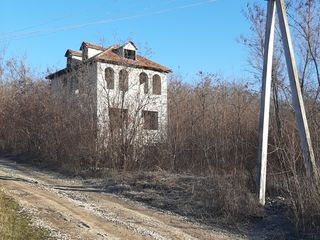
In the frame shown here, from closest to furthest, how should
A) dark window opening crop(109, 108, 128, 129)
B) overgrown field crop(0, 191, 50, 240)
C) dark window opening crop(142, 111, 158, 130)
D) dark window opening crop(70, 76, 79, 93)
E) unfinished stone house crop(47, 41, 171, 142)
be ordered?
1. overgrown field crop(0, 191, 50, 240)
2. dark window opening crop(109, 108, 128, 129)
3. unfinished stone house crop(47, 41, 171, 142)
4. dark window opening crop(142, 111, 158, 130)
5. dark window opening crop(70, 76, 79, 93)

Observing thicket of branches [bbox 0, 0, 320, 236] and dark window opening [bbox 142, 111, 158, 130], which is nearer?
thicket of branches [bbox 0, 0, 320, 236]

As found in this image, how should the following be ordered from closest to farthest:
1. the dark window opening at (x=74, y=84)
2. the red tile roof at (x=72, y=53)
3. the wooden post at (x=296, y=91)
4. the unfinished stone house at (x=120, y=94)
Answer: the wooden post at (x=296, y=91) → the unfinished stone house at (x=120, y=94) → the dark window opening at (x=74, y=84) → the red tile roof at (x=72, y=53)

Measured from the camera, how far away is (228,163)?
17.2 m

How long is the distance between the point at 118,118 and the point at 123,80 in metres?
1.68

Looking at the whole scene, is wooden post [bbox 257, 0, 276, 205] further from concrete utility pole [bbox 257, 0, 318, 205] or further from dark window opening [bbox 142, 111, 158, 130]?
dark window opening [bbox 142, 111, 158, 130]

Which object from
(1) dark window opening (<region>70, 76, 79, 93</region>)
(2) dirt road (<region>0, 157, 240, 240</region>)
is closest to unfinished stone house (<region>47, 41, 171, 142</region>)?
(1) dark window opening (<region>70, 76, 79, 93</region>)

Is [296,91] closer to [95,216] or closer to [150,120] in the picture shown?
[95,216]

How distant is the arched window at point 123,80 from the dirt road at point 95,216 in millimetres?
6938

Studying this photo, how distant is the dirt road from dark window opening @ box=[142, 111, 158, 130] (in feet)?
22.3

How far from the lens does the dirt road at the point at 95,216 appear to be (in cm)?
952

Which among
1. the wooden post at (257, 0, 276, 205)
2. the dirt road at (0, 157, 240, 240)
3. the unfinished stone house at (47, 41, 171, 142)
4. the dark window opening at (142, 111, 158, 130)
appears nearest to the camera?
the dirt road at (0, 157, 240, 240)

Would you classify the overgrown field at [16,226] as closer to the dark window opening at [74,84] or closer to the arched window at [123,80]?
the arched window at [123,80]

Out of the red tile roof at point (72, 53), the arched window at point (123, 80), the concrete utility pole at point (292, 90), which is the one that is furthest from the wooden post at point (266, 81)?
the red tile roof at point (72, 53)

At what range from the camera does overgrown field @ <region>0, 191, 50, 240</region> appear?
8.42 metres
